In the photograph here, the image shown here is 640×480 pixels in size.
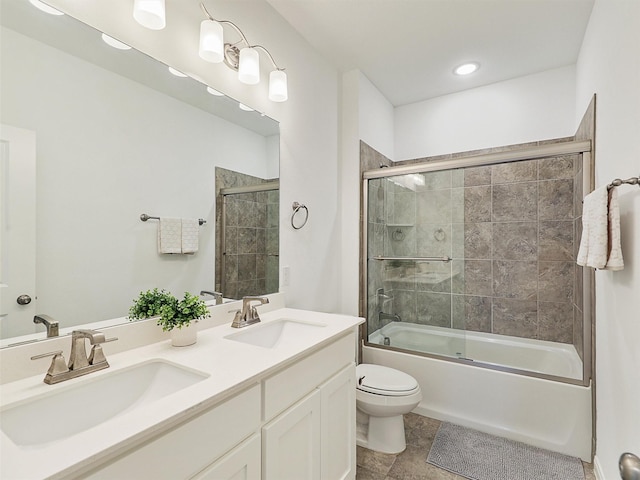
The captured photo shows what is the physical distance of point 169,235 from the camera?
A: 136 cm

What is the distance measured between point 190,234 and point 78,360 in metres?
0.66

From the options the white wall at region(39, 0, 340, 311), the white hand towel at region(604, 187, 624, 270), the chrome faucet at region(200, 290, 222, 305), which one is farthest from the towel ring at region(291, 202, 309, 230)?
the white hand towel at region(604, 187, 624, 270)

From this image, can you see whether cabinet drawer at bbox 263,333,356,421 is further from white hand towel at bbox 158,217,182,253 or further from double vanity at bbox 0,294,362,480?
white hand towel at bbox 158,217,182,253

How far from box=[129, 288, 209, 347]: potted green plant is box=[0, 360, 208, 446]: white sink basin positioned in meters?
0.14

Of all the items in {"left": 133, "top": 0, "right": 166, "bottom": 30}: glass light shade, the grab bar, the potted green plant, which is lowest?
the potted green plant

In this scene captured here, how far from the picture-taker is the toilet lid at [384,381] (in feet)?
6.15

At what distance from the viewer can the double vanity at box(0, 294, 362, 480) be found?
0.65 m

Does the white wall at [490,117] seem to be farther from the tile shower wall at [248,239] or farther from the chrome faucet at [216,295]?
the chrome faucet at [216,295]

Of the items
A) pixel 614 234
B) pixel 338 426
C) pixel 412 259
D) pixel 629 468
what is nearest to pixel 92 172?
pixel 338 426

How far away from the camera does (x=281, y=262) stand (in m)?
1.95

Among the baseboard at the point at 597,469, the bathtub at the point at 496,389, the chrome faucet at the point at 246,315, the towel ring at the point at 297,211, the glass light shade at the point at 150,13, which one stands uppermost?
the glass light shade at the point at 150,13

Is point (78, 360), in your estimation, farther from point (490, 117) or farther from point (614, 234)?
point (490, 117)

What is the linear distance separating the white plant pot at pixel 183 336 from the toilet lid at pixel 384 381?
46.5 inches

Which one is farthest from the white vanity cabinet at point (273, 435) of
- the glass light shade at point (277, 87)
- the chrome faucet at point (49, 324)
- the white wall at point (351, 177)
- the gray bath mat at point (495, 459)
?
the glass light shade at point (277, 87)
